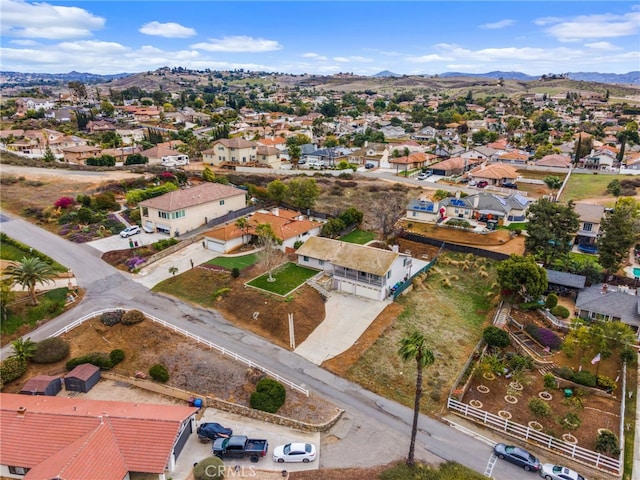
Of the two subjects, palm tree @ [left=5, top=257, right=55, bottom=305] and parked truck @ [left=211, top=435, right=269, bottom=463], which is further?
palm tree @ [left=5, top=257, right=55, bottom=305]

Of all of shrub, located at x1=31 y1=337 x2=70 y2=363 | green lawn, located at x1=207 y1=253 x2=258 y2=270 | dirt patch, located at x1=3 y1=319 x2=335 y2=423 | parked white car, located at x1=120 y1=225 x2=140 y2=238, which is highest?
parked white car, located at x1=120 y1=225 x2=140 y2=238

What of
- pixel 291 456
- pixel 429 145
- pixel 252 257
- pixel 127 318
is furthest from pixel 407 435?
pixel 429 145

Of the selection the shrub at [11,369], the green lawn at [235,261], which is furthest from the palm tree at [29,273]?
the green lawn at [235,261]

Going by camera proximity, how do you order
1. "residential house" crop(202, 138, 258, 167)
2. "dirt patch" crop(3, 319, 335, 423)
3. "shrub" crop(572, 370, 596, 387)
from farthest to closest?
"residential house" crop(202, 138, 258, 167) → "shrub" crop(572, 370, 596, 387) → "dirt patch" crop(3, 319, 335, 423)

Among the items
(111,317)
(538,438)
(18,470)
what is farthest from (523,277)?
(18,470)

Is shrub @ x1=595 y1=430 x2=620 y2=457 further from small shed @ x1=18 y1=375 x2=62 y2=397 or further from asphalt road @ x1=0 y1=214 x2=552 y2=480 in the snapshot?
small shed @ x1=18 y1=375 x2=62 y2=397

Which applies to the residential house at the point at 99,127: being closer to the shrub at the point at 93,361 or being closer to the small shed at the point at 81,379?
the shrub at the point at 93,361

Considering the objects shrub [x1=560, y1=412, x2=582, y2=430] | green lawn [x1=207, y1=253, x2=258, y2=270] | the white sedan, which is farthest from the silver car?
green lawn [x1=207, y1=253, x2=258, y2=270]

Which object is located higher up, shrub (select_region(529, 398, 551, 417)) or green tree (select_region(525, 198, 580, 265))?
green tree (select_region(525, 198, 580, 265))
